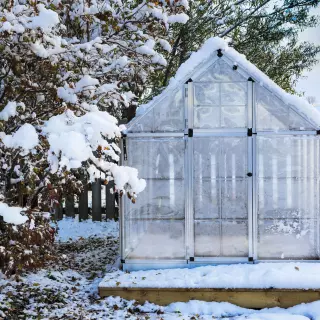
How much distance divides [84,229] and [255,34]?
5.30 meters

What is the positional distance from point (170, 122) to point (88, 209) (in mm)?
4683

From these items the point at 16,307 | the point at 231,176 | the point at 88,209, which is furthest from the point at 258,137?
the point at 88,209

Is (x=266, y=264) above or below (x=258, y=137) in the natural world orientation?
below

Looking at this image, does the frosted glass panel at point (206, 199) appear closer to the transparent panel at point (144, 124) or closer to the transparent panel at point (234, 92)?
the transparent panel at point (144, 124)

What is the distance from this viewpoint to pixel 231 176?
560cm

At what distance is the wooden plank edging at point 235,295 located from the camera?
5031 mm

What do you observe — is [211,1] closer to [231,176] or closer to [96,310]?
[231,176]

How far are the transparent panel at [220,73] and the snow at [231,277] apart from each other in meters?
2.38

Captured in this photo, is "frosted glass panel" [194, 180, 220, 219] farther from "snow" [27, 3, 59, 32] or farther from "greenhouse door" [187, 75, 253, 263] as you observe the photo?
"snow" [27, 3, 59, 32]

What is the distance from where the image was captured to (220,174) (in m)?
5.61

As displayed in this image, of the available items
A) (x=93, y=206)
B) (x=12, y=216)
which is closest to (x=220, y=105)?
(x=12, y=216)

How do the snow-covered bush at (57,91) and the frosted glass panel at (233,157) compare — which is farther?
the frosted glass panel at (233,157)

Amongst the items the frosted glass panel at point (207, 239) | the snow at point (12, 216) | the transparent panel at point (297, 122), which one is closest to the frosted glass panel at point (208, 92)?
the transparent panel at point (297, 122)

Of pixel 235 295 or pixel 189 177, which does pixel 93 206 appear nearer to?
pixel 189 177
